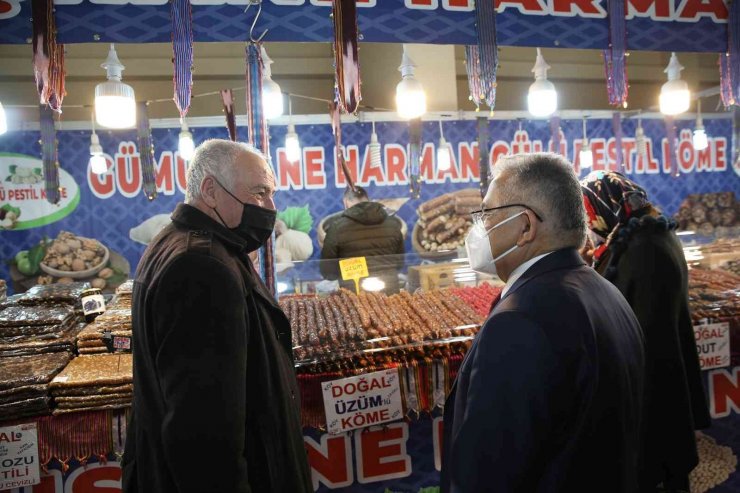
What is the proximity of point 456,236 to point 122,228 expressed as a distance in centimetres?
484

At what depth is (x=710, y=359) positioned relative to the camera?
127 inches

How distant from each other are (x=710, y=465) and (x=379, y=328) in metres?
2.38

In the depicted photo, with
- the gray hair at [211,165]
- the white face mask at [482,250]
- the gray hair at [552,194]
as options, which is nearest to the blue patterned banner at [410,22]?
the gray hair at [211,165]

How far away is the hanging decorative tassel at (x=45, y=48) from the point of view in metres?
2.91

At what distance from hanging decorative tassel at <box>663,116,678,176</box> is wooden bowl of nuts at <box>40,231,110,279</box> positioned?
8.85 metres

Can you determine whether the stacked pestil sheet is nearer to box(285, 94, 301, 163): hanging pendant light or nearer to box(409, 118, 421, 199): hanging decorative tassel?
box(285, 94, 301, 163): hanging pendant light

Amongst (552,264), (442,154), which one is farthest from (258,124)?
(442,154)

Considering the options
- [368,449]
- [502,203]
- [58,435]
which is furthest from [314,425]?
[502,203]

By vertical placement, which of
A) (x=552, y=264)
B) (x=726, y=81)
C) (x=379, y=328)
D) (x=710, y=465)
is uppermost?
(x=726, y=81)

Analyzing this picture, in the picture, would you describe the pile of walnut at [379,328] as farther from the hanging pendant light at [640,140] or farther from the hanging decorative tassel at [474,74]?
the hanging pendant light at [640,140]

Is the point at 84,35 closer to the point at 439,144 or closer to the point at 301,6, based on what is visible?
the point at 301,6

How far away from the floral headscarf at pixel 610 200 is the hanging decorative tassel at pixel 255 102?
1931 millimetres

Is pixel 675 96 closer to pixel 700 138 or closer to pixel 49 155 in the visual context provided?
pixel 700 138

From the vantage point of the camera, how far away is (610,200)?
2805 mm
